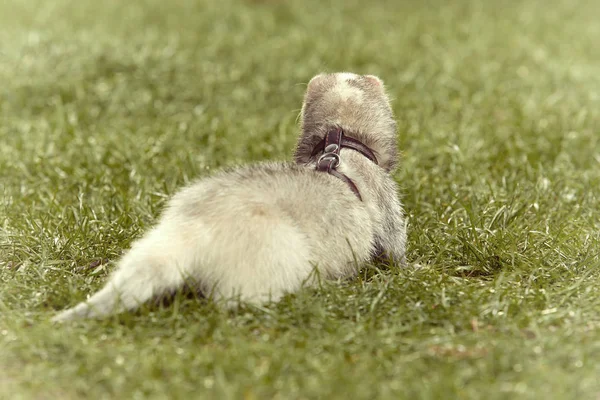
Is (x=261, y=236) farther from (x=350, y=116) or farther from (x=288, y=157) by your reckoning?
(x=288, y=157)

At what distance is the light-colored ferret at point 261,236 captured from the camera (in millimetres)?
3676

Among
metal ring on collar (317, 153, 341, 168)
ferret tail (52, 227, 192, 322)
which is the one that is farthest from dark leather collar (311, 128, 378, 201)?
ferret tail (52, 227, 192, 322)

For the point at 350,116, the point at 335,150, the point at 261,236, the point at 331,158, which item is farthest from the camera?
the point at 350,116

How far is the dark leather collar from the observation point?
439cm

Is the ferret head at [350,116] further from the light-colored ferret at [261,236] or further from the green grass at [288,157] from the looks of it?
the green grass at [288,157]

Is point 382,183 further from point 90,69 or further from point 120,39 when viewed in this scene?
point 120,39

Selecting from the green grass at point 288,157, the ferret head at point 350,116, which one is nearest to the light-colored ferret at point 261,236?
the green grass at point 288,157

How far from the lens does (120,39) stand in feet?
31.7

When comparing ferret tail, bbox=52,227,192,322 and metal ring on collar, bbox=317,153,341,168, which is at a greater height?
metal ring on collar, bbox=317,153,341,168

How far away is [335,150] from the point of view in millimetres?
4625

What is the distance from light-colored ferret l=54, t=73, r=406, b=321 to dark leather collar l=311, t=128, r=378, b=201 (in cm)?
3

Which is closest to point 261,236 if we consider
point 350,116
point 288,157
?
point 350,116

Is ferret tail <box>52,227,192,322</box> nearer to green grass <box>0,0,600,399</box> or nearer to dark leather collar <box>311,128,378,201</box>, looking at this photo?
green grass <box>0,0,600,399</box>

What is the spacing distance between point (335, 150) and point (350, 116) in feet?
1.24
